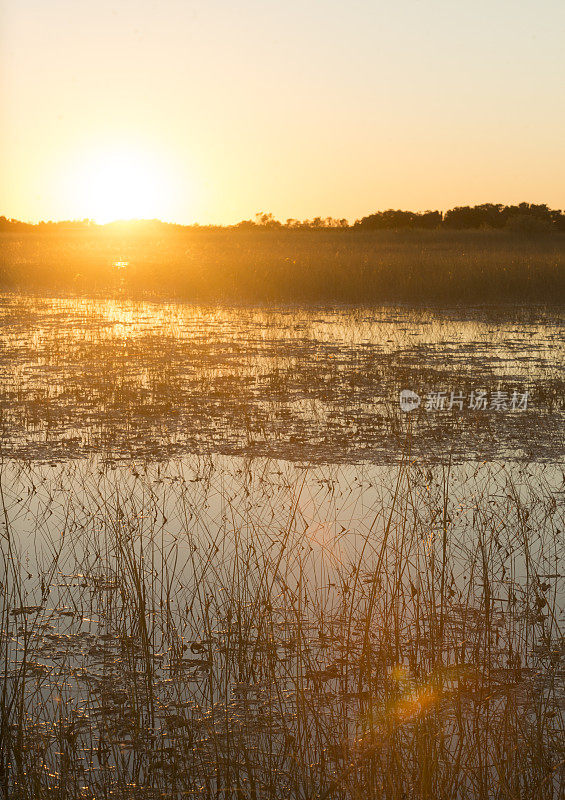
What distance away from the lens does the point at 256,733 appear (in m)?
3.08

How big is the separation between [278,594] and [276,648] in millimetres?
573

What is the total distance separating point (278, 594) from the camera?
424 cm

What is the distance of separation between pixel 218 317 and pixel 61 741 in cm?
1370

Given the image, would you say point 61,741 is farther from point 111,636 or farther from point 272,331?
point 272,331

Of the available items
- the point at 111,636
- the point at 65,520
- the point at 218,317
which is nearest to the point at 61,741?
the point at 111,636
